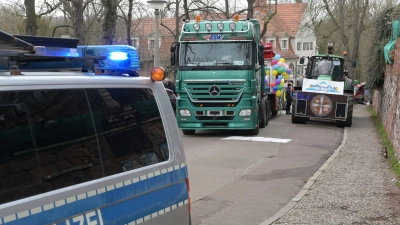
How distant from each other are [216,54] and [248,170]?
633cm

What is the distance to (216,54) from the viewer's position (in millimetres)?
17312

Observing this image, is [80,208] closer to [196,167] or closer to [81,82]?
[81,82]

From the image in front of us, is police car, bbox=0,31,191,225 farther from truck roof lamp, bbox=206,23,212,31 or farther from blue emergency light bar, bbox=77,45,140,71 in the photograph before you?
truck roof lamp, bbox=206,23,212,31

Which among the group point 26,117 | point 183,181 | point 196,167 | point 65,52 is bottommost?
point 196,167

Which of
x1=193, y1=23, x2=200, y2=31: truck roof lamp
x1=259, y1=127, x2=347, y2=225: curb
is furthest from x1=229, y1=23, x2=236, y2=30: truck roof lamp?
x1=259, y1=127, x2=347, y2=225: curb

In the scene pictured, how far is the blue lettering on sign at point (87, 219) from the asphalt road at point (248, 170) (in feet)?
14.1

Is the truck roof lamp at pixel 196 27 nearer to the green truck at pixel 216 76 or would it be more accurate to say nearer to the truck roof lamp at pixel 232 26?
the green truck at pixel 216 76

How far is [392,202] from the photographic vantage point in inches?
337

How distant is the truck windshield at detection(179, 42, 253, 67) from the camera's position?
17.2 m

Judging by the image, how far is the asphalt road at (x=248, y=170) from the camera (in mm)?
8406

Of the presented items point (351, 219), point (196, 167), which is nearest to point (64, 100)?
point (351, 219)

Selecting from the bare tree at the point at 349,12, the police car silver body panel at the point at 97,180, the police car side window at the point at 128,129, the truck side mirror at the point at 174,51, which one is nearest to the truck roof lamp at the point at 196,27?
the truck side mirror at the point at 174,51

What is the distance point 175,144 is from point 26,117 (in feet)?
4.98

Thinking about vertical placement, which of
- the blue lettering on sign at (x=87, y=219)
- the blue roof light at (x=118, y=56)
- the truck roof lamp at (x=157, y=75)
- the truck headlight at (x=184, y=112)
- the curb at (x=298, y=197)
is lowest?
the curb at (x=298, y=197)
